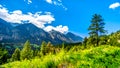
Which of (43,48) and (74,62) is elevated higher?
(43,48)

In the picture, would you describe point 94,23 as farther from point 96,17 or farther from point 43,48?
point 43,48

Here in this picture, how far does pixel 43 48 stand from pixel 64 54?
11225 cm

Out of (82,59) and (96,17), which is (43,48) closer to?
(96,17)

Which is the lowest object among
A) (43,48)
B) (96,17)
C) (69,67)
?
(69,67)

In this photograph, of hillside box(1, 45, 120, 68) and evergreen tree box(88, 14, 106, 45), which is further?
evergreen tree box(88, 14, 106, 45)

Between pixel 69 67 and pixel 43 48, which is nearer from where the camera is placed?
pixel 69 67

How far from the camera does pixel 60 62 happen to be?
10.3 meters

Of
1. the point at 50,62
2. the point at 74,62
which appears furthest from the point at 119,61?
the point at 50,62

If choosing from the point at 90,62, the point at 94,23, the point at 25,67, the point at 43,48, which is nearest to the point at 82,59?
the point at 90,62

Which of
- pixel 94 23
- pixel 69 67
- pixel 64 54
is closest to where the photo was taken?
pixel 69 67

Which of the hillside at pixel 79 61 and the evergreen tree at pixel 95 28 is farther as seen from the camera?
the evergreen tree at pixel 95 28

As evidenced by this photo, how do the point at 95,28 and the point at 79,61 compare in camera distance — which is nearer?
the point at 79,61

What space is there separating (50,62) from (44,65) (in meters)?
0.25

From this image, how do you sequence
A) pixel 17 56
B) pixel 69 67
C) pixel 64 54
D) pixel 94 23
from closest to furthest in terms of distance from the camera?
pixel 69 67, pixel 64 54, pixel 94 23, pixel 17 56
